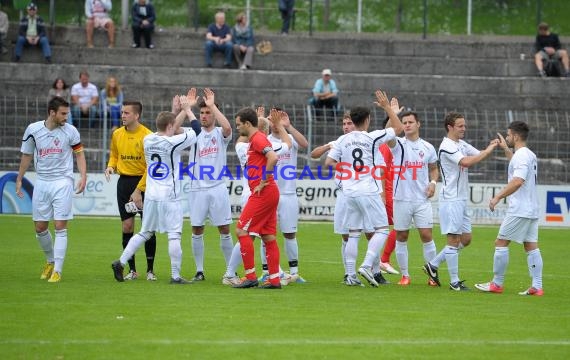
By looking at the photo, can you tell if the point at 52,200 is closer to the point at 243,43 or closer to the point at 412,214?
the point at 412,214

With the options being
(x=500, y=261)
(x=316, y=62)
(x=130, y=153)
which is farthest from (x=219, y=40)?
(x=500, y=261)

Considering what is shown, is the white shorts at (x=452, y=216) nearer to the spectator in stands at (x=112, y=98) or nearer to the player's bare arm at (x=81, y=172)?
the player's bare arm at (x=81, y=172)

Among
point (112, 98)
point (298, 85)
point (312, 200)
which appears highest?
point (298, 85)

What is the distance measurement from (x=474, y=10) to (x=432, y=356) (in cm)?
3104

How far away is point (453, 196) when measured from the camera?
1395 centimetres

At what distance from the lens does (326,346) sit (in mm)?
9477

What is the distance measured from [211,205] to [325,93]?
13.9m

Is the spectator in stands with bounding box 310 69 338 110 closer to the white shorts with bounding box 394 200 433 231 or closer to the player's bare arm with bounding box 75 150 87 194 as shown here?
the white shorts with bounding box 394 200 433 231

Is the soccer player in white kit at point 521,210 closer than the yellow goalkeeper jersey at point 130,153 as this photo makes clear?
Yes

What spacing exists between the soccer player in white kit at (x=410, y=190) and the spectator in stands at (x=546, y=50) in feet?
57.4

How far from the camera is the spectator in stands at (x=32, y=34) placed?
30.4 meters

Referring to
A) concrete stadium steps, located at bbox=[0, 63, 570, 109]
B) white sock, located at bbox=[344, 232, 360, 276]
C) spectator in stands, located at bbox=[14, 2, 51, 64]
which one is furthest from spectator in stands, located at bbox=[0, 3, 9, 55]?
white sock, located at bbox=[344, 232, 360, 276]

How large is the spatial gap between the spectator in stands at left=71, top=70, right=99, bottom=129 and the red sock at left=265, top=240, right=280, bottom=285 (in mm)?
13739

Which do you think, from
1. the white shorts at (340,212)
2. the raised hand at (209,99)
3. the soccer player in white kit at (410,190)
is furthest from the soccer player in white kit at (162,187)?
the soccer player in white kit at (410,190)
